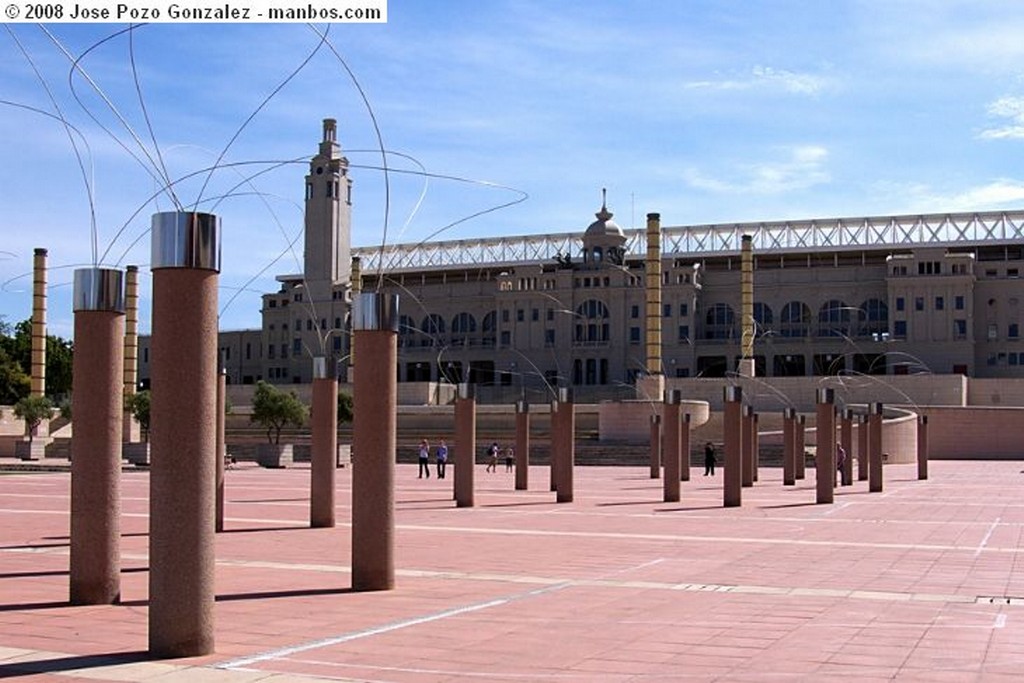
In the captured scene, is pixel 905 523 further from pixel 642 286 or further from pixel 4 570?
pixel 642 286

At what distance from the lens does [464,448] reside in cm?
2866

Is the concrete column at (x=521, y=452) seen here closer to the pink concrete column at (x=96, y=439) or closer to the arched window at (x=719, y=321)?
the pink concrete column at (x=96, y=439)

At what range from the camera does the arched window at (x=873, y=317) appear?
97.2 m

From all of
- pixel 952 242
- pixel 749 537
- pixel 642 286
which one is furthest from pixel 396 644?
pixel 952 242

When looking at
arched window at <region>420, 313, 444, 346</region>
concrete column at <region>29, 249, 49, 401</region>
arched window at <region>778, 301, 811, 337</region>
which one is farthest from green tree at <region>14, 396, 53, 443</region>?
arched window at <region>778, 301, 811, 337</region>

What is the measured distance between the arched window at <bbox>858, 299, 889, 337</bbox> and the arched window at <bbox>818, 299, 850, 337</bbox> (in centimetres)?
115

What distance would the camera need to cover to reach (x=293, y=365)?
116188 mm

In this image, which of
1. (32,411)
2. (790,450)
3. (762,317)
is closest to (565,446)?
(790,450)

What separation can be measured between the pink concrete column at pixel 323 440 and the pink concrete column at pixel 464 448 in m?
5.65

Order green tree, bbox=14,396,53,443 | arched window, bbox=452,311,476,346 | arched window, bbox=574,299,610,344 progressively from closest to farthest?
green tree, bbox=14,396,53,443 < arched window, bbox=574,299,610,344 < arched window, bbox=452,311,476,346

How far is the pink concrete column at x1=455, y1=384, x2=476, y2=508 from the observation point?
28.4 m

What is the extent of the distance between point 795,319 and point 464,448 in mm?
76096

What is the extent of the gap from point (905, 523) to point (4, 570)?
15988 mm

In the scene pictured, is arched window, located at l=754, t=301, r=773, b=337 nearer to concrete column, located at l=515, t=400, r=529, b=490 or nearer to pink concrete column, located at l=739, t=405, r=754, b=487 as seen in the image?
pink concrete column, located at l=739, t=405, r=754, b=487
